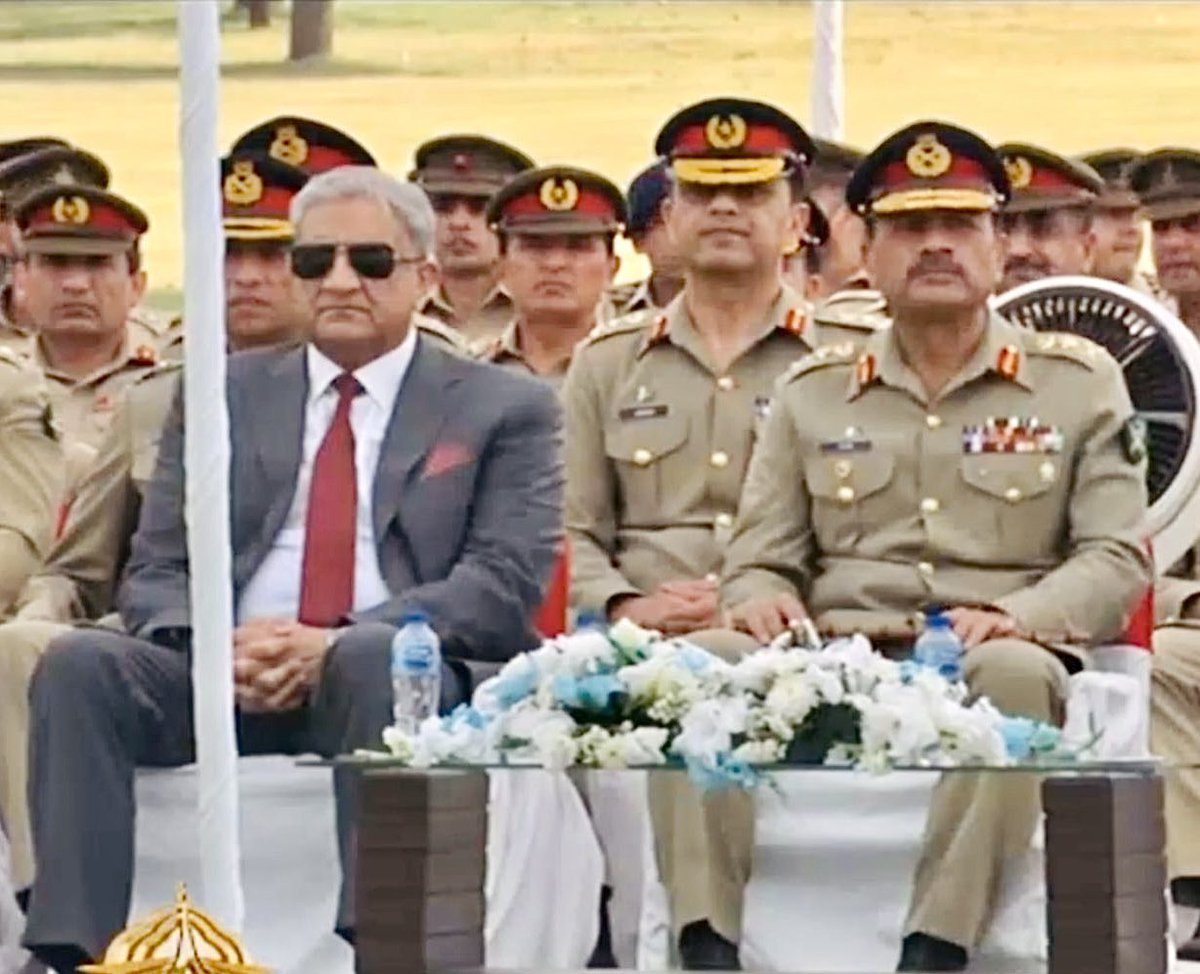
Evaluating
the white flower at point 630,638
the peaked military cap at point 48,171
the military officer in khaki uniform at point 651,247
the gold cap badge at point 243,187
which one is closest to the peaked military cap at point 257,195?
the gold cap badge at point 243,187

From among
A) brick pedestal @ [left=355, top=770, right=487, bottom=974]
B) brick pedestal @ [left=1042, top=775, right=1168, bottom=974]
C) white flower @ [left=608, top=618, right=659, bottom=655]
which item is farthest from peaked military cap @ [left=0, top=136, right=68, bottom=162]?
brick pedestal @ [left=1042, top=775, right=1168, bottom=974]

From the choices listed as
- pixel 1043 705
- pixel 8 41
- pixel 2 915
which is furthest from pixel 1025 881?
pixel 8 41

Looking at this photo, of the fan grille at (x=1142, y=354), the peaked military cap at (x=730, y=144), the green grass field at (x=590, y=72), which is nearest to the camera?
the fan grille at (x=1142, y=354)

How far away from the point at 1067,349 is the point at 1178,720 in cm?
114

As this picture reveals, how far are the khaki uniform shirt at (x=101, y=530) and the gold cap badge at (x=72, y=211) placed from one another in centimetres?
179

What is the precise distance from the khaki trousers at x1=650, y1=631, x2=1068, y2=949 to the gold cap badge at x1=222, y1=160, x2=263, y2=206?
2.08 metres

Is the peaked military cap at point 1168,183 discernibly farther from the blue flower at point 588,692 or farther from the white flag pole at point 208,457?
the white flag pole at point 208,457

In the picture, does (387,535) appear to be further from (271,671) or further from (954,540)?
(954,540)

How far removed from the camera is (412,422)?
37.0 feet

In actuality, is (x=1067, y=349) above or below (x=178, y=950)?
above

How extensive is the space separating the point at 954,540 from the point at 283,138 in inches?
109

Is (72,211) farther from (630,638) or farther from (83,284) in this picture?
(630,638)

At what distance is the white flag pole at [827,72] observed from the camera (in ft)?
52.8

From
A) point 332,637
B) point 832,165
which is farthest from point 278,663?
point 832,165
